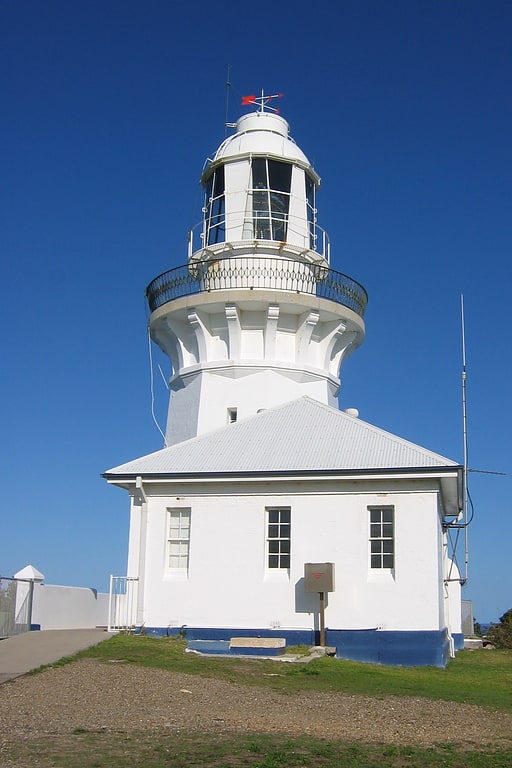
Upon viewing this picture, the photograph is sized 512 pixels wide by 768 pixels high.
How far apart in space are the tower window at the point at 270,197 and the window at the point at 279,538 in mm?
9553

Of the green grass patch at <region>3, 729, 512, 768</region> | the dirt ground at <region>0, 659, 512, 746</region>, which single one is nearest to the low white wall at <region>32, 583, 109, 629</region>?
the dirt ground at <region>0, 659, 512, 746</region>

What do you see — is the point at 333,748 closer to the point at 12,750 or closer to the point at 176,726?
the point at 176,726

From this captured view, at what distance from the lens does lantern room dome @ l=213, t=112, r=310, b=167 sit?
26.2 metres

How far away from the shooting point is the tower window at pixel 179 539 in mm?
18953

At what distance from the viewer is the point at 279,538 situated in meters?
18.4

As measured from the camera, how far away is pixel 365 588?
1762cm

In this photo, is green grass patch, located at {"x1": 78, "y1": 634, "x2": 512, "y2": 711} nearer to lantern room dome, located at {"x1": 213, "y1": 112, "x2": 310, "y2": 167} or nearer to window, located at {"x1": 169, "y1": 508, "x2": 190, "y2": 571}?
window, located at {"x1": 169, "y1": 508, "x2": 190, "y2": 571}

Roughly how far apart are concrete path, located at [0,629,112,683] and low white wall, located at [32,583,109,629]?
9.76 feet

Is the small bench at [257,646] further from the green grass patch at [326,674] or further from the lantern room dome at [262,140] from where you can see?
the lantern room dome at [262,140]

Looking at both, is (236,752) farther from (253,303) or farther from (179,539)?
(253,303)

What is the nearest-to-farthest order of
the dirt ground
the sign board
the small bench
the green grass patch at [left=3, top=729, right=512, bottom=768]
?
1. the green grass patch at [left=3, top=729, right=512, bottom=768]
2. the dirt ground
3. the small bench
4. the sign board

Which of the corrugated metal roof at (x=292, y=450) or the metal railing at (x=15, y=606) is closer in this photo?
the metal railing at (x=15, y=606)

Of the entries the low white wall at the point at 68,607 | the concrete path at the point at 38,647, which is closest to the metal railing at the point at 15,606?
the concrete path at the point at 38,647

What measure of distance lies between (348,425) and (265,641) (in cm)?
531
